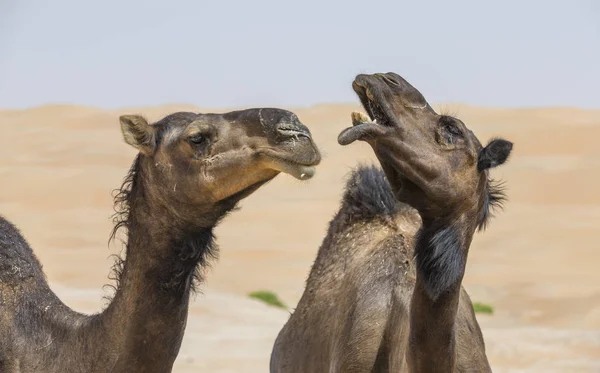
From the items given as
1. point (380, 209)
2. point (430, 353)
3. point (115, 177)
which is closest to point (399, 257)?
point (380, 209)

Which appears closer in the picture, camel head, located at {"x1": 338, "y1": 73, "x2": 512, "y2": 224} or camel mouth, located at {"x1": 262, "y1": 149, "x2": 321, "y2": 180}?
camel mouth, located at {"x1": 262, "y1": 149, "x2": 321, "y2": 180}

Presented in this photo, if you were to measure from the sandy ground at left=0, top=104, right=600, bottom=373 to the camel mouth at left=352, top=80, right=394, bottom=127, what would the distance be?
2.13 ft

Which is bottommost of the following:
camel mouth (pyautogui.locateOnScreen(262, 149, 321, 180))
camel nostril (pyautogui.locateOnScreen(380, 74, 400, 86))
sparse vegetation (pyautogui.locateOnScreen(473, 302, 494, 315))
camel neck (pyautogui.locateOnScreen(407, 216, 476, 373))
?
sparse vegetation (pyautogui.locateOnScreen(473, 302, 494, 315))

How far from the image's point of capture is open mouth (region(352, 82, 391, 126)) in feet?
18.9

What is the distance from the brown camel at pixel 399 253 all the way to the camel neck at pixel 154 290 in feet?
2.99

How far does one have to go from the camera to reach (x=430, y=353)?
5.88 m

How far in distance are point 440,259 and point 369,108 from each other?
2.42 ft

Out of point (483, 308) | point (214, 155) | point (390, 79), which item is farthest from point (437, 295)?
point (483, 308)

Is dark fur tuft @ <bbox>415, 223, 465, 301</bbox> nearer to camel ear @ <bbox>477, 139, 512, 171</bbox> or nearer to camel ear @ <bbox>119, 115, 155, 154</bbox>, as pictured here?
camel ear @ <bbox>477, 139, 512, 171</bbox>

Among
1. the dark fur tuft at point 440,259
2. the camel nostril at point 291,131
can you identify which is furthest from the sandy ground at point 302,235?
the camel nostril at point 291,131

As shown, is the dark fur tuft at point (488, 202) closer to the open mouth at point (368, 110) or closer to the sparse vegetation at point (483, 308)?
the open mouth at point (368, 110)

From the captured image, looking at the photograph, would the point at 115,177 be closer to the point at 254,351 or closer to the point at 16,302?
the point at 254,351

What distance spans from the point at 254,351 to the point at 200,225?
9.22 m

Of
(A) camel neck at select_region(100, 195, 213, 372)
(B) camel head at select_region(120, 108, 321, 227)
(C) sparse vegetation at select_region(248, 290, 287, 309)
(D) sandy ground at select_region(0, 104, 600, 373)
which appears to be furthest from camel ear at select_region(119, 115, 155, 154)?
(C) sparse vegetation at select_region(248, 290, 287, 309)
